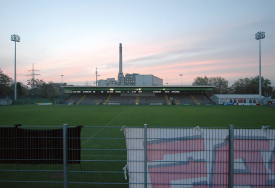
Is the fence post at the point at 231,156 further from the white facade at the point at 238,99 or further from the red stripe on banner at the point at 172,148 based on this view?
the white facade at the point at 238,99

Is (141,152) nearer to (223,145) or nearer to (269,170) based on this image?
(223,145)

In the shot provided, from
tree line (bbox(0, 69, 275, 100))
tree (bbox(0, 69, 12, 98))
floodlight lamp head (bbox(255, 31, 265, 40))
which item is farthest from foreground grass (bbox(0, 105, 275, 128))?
tree line (bbox(0, 69, 275, 100))

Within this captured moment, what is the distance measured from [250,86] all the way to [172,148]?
8854cm

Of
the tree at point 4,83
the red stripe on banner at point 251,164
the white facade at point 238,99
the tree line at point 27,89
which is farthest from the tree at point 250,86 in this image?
the tree at point 4,83

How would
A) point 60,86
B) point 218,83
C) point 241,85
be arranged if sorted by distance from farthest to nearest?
point 218,83 < point 241,85 < point 60,86

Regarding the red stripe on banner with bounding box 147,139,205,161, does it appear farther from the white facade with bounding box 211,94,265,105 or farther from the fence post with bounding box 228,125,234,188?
the white facade with bounding box 211,94,265,105

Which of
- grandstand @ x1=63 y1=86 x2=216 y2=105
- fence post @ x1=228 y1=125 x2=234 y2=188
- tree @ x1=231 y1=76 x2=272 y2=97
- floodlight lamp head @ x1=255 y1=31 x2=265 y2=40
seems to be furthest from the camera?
tree @ x1=231 y1=76 x2=272 y2=97

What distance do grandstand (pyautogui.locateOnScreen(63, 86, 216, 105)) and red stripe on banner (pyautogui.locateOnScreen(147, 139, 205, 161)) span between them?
50550 mm

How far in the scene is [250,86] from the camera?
79125 millimetres

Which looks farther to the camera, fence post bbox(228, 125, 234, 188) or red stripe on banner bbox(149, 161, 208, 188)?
red stripe on banner bbox(149, 161, 208, 188)

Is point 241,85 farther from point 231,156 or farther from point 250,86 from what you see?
point 231,156

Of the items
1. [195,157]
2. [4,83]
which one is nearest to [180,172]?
[195,157]

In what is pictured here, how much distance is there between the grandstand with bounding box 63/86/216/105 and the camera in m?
54.9

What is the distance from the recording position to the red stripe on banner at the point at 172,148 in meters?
3.66
